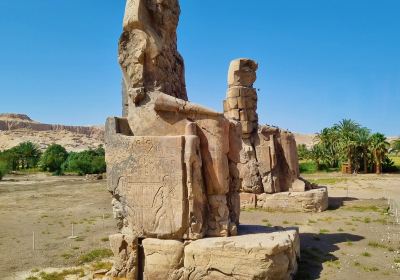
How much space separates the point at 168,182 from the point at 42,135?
104157mm

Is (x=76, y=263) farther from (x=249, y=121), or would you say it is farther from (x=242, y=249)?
(x=249, y=121)

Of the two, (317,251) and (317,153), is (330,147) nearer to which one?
(317,153)

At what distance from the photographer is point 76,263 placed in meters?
8.30

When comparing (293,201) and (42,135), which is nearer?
(293,201)

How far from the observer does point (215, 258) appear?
6.03 m

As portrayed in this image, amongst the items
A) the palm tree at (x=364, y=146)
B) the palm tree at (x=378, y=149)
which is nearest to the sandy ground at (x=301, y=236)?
the palm tree at (x=378, y=149)

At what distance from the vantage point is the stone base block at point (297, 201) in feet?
43.1

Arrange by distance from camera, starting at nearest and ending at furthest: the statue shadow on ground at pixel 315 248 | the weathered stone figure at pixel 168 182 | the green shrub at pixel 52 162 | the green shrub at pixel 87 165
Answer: the weathered stone figure at pixel 168 182 → the statue shadow on ground at pixel 315 248 → the green shrub at pixel 87 165 → the green shrub at pixel 52 162

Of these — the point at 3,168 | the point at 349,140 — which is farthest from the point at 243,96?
the point at 3,168

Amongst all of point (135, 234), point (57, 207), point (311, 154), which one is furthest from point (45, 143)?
point (135, 234)

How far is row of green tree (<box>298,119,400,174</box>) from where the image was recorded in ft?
111

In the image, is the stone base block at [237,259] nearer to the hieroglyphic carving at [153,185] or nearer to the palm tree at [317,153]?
the hieroglyphic carving at [153,185]

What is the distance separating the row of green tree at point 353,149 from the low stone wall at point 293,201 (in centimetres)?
2224

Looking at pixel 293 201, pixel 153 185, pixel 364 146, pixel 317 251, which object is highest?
pixel 364 146
